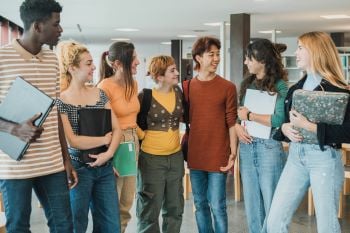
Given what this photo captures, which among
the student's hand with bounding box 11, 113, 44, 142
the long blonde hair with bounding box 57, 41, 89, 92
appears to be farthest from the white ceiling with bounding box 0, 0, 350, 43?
the student's hand with bounding box 11, 113, 44, 142

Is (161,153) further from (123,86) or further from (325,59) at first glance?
(325,59)

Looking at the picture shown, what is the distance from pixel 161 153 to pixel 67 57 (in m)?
0.87

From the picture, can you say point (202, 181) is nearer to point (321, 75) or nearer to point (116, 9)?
point (321, 75)

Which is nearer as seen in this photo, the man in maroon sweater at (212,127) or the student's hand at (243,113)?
the student's hand at (243,113)

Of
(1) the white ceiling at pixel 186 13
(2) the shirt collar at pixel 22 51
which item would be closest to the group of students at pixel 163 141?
(2) the shirt collar at pixel 22 51

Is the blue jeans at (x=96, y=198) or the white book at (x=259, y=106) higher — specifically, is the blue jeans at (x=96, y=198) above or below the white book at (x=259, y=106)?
below

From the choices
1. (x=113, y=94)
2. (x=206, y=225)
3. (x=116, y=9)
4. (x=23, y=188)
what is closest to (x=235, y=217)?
(x=206, y=225)

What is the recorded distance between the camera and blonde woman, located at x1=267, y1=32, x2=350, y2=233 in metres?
2.54

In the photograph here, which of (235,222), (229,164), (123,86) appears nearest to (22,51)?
(123,86)

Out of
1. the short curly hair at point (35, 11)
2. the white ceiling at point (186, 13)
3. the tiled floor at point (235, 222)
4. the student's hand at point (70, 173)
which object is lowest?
the tiled floor at point (235, 222)

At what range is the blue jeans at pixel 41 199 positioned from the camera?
7.34 ft

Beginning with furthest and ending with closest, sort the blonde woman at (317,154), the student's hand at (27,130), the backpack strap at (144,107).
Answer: the backpack strap at (144,107), the blonde woman at (317,154), the student's hand at (27,130)

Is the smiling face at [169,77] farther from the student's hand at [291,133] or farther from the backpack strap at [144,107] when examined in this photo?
the student's hand at [291,133]

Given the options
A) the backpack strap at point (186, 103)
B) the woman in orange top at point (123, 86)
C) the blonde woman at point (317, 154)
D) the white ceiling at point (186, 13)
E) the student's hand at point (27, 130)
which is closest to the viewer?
the student's hand at point (27, 130)
